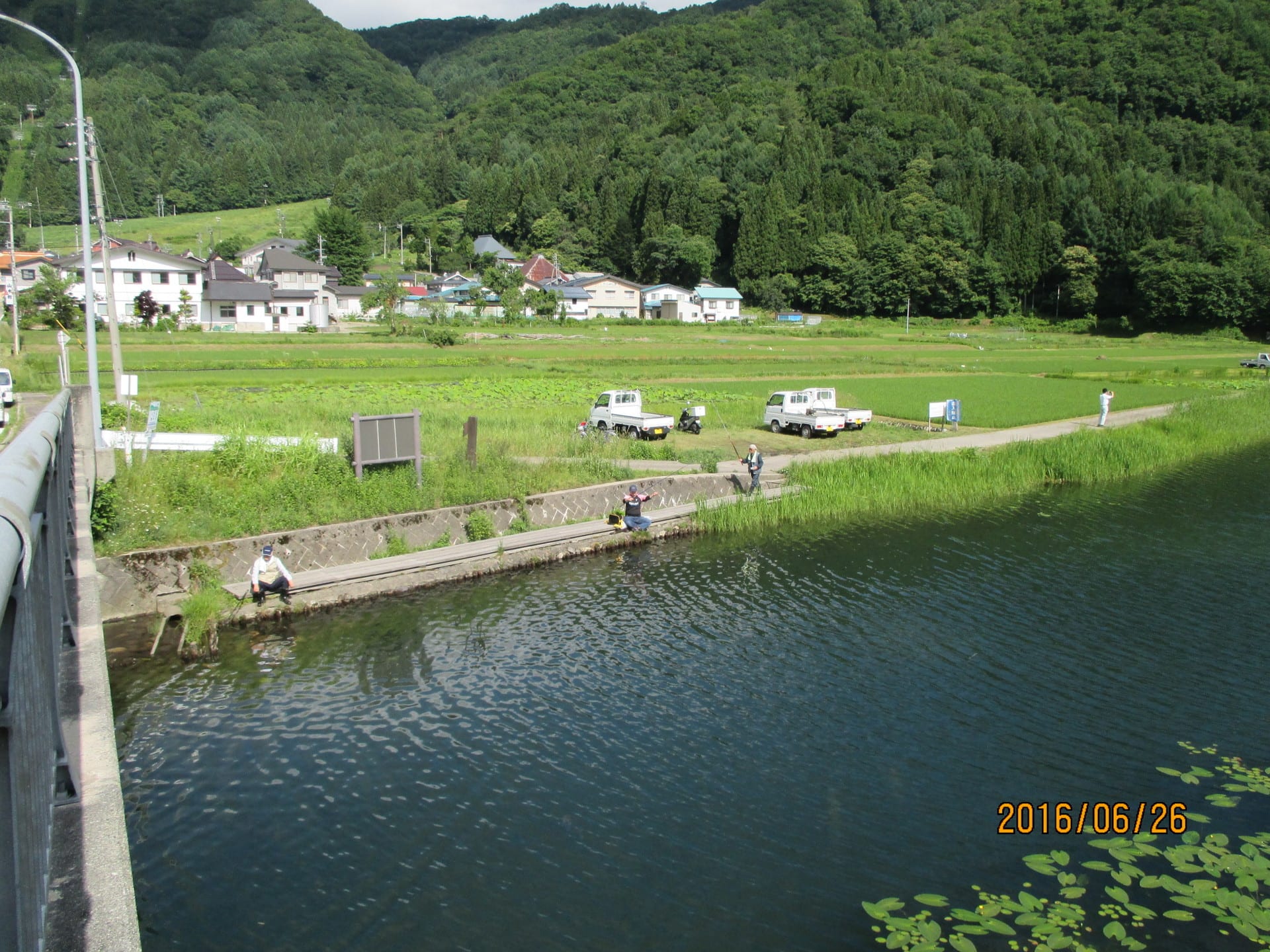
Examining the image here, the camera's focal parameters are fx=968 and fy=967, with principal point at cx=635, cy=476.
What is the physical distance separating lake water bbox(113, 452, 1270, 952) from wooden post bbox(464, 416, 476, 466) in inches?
149

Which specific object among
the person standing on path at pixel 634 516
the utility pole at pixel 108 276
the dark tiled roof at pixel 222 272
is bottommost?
the person standing on path at pixel 634 516

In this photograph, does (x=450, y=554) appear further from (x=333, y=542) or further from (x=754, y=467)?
(x=754, y=467)

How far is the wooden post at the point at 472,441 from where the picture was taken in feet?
70.4

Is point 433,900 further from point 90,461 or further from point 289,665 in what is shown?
point 90,461

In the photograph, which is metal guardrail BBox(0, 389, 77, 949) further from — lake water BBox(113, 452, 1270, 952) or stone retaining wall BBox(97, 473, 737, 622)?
stone retaining wall BBox(97, 473, 737, 622)

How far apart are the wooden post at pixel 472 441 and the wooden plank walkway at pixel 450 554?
7.20 feet

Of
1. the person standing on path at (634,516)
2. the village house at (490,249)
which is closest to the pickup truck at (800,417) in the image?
the person standing on path at (634,516)

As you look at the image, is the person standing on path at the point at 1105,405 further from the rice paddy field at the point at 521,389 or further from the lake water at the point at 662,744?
the lake water at the point at 662,744

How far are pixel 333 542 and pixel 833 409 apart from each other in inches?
821

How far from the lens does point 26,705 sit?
4320 mm

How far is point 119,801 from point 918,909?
6597 mm

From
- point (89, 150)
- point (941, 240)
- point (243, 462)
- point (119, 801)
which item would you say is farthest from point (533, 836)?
point (941, 240)
